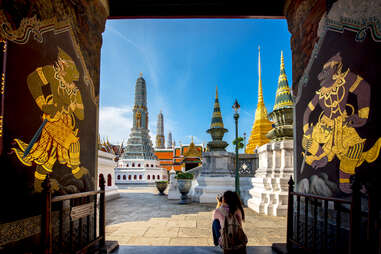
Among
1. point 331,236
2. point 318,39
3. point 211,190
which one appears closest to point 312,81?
point 318,39

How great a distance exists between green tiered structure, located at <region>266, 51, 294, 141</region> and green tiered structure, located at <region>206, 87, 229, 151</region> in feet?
11.1

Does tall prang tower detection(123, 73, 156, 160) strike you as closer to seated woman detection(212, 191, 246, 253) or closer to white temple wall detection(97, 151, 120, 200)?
white temple wall detection(97, 151, 120, 200)

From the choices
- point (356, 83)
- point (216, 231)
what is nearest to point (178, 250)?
point (216, 231)

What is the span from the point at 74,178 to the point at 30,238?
1003mm

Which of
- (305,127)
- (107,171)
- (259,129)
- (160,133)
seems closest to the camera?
(305,127)

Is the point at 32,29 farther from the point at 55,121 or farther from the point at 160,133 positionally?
the point at 160,133

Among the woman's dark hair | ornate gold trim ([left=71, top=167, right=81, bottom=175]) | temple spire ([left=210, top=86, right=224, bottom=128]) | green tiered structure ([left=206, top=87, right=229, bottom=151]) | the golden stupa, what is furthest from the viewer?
the golden stupa

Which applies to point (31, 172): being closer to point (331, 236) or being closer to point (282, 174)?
point (331, 236)

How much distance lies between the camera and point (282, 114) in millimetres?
8289

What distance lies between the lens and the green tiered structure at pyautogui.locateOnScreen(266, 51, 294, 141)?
8.09 meters

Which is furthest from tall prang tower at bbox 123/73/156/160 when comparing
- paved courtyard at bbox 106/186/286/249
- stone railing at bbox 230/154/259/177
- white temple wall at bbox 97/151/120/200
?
paved courtyard at bbox 106/186/286/249

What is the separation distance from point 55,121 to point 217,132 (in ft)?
31.7

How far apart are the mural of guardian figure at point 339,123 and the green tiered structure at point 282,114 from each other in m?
4.88

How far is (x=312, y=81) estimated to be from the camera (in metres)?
3.49
